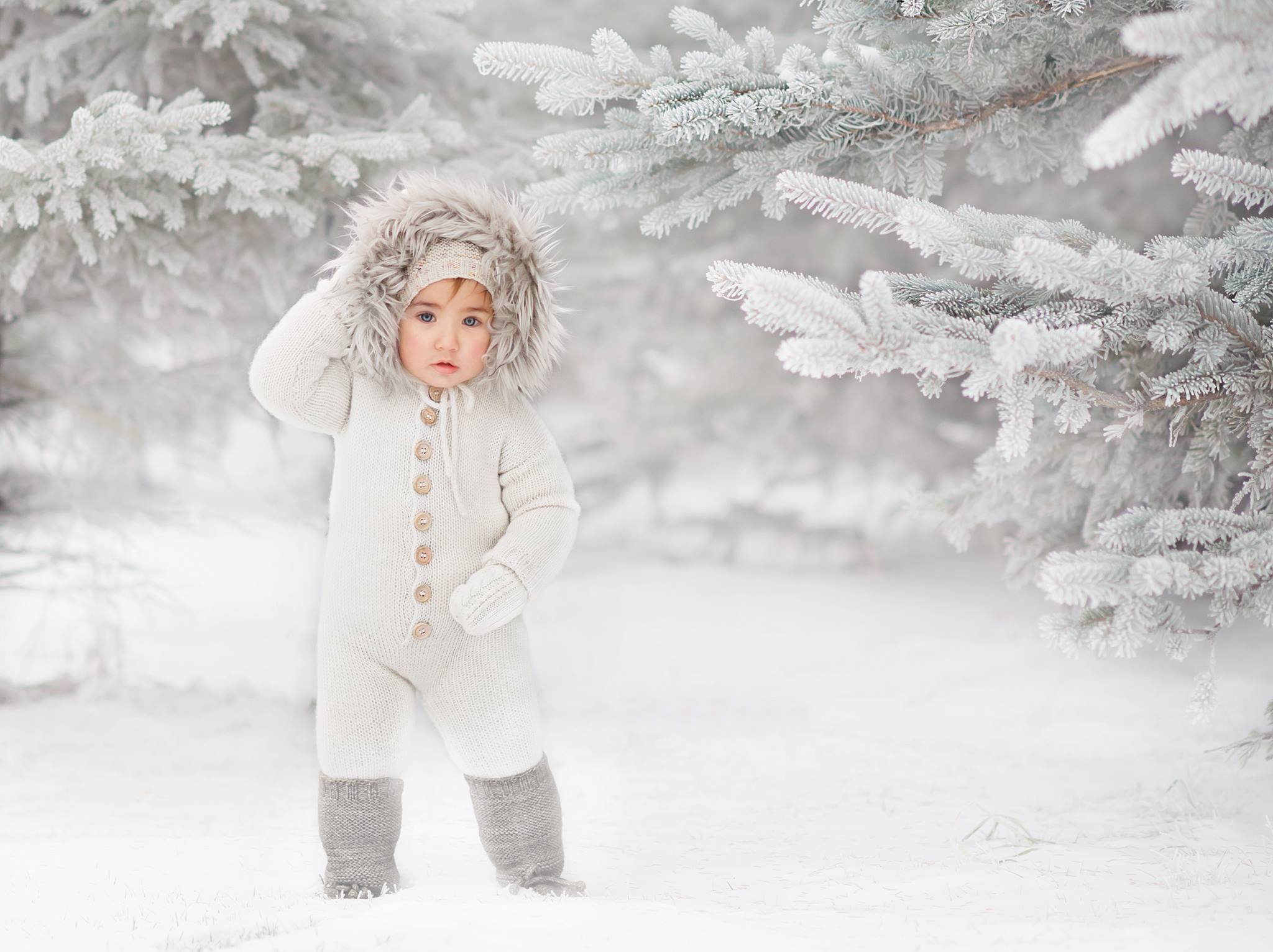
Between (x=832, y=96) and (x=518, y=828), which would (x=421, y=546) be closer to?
(x=518, y=828)

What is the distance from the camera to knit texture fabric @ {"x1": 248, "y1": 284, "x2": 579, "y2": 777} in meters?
2.51

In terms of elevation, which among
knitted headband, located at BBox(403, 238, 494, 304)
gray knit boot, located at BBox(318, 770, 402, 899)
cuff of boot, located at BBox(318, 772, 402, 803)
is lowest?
gray knit boot, located at BBox(318, 770, 402, 899)

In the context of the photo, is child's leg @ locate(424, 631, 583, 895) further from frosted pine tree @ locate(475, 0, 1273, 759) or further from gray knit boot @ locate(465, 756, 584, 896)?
frosted pine tree @ locate(475, 0, 1273, 759)

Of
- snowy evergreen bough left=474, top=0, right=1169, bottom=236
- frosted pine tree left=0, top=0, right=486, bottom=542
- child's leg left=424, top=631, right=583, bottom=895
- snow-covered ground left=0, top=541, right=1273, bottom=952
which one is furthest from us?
frosted pine tree left=0, top=0, right=486, bottom=542

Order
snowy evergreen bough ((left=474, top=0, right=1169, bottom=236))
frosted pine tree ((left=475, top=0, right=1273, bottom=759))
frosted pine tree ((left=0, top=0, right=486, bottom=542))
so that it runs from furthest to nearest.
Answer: frosted pine tree ((left=0, top=0, right=486, bottom=542)) < snowy evergreen bough ((left=474, top=0, right=1169, bottom=236)) < frosted pine tree ((left=475, top=0, right=1273, bottom=759))

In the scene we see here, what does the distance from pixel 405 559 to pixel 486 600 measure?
0.22 meters

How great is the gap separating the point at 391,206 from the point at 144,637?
12.4ft

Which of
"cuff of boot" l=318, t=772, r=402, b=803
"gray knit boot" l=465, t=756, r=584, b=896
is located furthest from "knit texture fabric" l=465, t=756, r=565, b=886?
"cuff of boot" l=318, t=772, r=402, b=803

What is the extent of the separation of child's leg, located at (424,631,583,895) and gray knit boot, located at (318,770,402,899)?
22cm

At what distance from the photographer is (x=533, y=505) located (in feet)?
8.50

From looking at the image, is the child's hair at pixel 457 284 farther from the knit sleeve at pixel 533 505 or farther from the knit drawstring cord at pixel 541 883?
the knit drawstring cord at pixel 541 883

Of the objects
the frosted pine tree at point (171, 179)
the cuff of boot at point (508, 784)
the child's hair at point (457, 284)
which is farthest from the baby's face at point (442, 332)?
the cuff of boot at point (508, 784)

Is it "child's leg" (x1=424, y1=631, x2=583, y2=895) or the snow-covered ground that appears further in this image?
"child's leg" (x1=424, y1=631, x2=583, y2=895)

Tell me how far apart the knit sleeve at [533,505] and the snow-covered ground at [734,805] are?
75 centimetres
